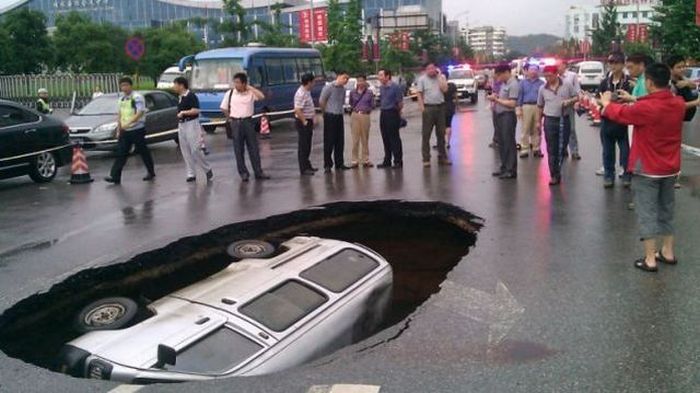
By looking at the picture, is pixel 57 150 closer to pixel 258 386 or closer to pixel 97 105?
pixel 97 105

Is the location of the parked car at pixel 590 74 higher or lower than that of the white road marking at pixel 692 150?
higher

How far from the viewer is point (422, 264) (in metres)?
8.34

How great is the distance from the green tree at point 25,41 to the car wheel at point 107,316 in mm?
35702

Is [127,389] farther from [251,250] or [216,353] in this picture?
[251,250]

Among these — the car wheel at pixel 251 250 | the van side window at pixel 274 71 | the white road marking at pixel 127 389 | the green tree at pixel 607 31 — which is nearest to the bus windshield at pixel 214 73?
the van side window at pixel 274 71

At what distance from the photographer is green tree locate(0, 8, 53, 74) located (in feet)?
119

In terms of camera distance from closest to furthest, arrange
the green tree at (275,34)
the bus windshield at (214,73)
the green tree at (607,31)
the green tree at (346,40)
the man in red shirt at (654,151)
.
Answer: the man in red shirt at (654,151)
the bus windshield at (214,73)
the green tree at (275,34)
the green tree at (346,40)
the green tree at (607,31)

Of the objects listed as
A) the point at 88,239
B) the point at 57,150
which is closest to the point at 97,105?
the point at 57,150

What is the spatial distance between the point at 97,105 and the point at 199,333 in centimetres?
1520

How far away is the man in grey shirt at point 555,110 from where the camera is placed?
996 cm

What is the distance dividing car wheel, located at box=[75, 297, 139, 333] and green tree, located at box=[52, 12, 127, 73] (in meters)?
35.1

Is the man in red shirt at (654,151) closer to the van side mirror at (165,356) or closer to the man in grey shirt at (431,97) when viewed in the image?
the van side mirror at (165,356)

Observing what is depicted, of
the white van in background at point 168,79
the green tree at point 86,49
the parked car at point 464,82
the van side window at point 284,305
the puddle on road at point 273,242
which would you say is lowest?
the puddle on road at point 273,242

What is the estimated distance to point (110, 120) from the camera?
17.1 m
